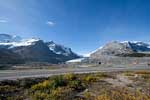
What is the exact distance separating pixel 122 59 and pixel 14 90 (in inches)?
2225

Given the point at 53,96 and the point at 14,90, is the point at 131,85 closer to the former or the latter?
the point at 53,96

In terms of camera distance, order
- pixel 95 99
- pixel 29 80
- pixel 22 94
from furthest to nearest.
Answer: pixel 29 80, pixel 22 94, pixel 95 99

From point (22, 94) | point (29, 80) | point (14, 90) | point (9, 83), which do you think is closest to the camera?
point (22, 94)

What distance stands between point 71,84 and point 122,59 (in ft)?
173

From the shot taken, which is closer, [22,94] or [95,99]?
[95,99]

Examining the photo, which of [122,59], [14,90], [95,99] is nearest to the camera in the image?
[95,99]

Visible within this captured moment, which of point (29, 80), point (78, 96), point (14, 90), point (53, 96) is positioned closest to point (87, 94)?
point (78, 96)

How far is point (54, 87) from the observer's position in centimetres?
1961

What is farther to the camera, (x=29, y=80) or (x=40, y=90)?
(x=29, y=80)

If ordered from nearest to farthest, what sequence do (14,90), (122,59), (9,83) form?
(14,90)
(9,83)
(122,59)

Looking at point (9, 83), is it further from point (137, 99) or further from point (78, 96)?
point (137, 99)

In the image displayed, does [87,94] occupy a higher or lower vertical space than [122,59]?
lower

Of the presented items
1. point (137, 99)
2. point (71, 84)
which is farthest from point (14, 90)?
point (137, 99)

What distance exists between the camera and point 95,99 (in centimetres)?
1606
